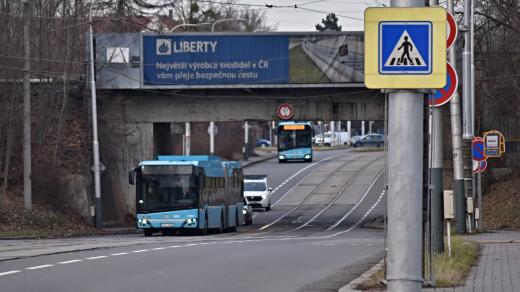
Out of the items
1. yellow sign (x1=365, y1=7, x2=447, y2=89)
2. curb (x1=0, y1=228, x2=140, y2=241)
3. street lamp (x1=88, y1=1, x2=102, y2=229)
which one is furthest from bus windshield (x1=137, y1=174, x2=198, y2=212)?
yellow sign (x1=365, y1=7, x2=447, y2=89)

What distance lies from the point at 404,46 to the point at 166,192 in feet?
101

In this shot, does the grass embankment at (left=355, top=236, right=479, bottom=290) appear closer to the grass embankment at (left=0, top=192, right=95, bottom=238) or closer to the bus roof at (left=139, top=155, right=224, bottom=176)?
the bus roof at (left=139, top=155, right=224, bottom=176)

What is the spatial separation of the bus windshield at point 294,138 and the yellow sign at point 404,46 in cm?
7657

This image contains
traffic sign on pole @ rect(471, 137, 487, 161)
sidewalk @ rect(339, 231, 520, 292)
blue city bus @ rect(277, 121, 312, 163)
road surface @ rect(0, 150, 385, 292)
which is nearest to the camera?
sidewalk @ rect(339, 231, 520, 292)

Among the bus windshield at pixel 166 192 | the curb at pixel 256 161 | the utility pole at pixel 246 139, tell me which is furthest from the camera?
the utility pole at pixel 246 139

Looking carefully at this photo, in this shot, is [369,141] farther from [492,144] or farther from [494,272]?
[494,272]

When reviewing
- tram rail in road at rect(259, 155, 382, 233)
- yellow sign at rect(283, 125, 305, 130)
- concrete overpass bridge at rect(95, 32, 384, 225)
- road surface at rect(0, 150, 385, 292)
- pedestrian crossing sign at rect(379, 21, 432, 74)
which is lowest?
tram rail in road at rect(259, 155, 382, 233)

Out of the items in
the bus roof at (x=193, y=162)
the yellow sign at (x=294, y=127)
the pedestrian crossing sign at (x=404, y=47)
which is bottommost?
the bus roof at (x=193, y=162)

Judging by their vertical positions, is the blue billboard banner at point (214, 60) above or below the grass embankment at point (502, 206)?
above

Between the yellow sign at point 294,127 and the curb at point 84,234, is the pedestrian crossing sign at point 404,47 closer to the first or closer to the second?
the curb at point 84,234

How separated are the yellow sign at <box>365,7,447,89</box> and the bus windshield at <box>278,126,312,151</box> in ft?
251

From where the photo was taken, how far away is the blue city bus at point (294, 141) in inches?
3334

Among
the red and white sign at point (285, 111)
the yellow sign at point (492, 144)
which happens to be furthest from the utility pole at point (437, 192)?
the red and white sign at point (285, 111)

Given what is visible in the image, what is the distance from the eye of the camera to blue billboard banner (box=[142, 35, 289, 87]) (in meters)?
A: 47.1
